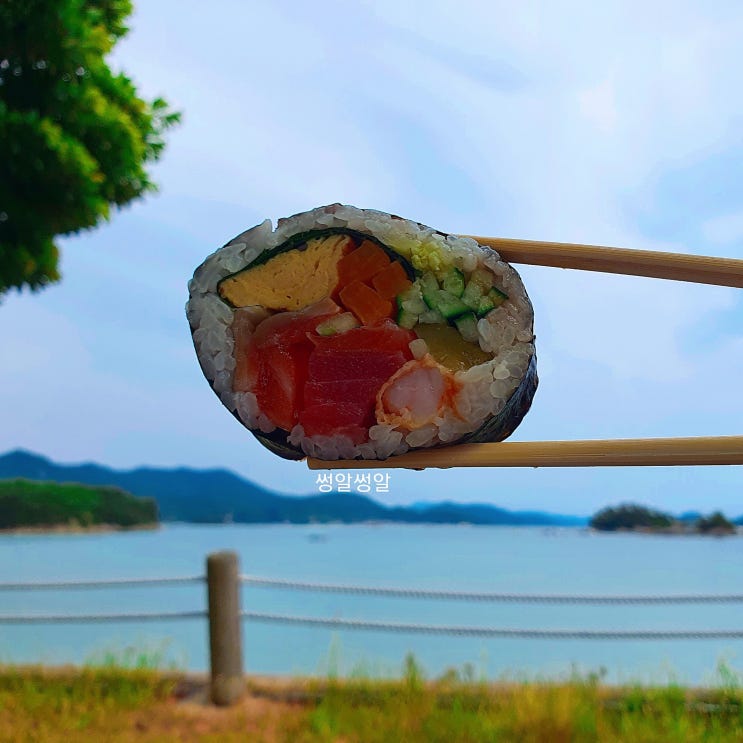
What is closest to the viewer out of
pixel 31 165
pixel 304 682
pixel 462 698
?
pixel 462 698

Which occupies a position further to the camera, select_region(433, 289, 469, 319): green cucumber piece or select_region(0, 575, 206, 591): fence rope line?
select_region(0, 575, 206, 591): fence rope line

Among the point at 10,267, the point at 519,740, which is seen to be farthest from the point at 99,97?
the point at 519,740

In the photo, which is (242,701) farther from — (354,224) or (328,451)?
(354,224)

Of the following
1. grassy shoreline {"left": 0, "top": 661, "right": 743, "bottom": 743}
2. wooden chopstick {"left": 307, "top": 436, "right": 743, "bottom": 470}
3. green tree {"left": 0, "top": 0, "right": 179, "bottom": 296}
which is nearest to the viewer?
wooden chopstick {"left": 307, "top": 436, "right": 743, "bottom": 470}

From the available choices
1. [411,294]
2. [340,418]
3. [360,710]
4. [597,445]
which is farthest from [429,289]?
[360,710]

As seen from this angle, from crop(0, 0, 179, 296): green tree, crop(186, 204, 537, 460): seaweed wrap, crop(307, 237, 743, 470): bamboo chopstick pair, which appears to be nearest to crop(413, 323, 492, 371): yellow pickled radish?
crop(186, 204, 537, 460): seaweed wrap

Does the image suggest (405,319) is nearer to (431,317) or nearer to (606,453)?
(431,317)

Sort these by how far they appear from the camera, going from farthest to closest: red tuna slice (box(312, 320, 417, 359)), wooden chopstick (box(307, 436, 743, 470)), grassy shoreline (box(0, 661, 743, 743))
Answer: grassy shoreline (box(0, 661, 743, 743)) < red tuna slice (box(312, 320, 417, 359)) < wooden chopstick (box(307, 436, 743, 470))

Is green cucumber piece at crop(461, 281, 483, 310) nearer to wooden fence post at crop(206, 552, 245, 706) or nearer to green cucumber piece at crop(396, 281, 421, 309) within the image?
green cucumber piece at crop(396, 281, 421, 309)
